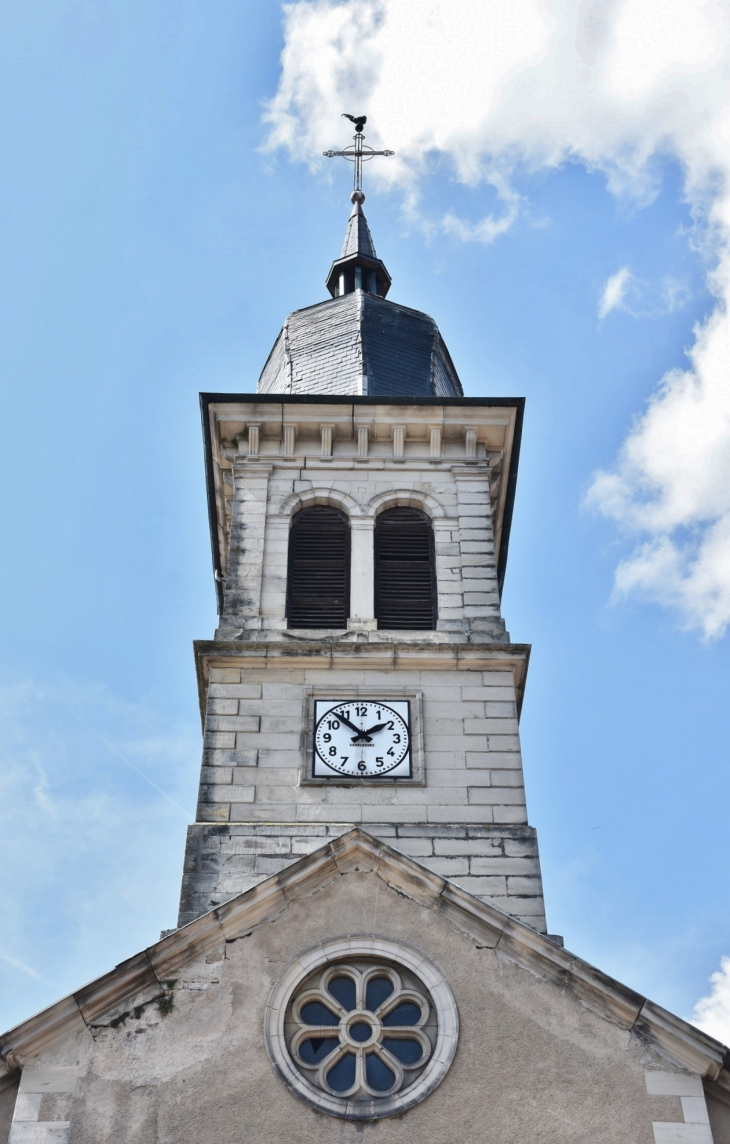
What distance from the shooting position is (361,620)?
16.3m

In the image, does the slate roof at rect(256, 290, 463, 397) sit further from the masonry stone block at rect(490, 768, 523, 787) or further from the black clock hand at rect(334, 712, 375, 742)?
the masonry stone block at rect(490, 768, 523, 787)

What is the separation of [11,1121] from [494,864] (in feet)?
17.8

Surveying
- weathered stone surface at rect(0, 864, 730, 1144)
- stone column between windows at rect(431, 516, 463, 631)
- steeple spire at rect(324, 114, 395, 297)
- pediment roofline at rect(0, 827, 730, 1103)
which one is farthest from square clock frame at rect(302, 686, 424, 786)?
steeple spire at rect(324, 114, 395, 297)

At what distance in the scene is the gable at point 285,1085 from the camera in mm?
9688

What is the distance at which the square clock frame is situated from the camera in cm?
1447

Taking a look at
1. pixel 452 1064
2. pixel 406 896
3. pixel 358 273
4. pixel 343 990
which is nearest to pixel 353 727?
pixel 406 896

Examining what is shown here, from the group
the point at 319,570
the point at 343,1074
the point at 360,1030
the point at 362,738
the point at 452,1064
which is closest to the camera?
the point at 452,1064

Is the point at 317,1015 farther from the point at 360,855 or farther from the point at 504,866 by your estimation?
the point at 504,866

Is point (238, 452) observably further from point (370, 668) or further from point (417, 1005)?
point (417, 1005)

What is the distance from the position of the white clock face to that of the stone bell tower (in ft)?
0.07

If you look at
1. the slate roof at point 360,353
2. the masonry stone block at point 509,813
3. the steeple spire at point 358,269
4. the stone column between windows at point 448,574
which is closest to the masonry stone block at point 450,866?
the masonry stone block at point 509,813

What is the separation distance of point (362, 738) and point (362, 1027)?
15.3ft

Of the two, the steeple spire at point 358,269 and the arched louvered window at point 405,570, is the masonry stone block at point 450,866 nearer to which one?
the arched louvered window at point 405,570

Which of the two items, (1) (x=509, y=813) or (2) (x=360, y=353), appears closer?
(1) (x=509, y=813)
